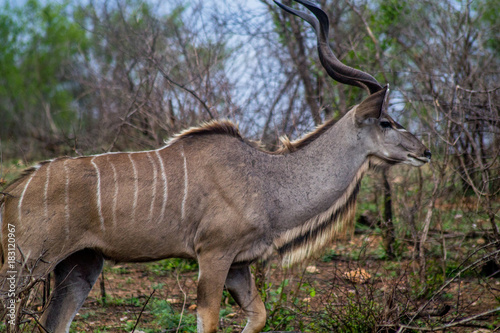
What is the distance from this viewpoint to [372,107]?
333 centimetres

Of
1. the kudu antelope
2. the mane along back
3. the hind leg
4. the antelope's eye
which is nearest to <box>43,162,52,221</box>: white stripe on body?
the kudu antelope

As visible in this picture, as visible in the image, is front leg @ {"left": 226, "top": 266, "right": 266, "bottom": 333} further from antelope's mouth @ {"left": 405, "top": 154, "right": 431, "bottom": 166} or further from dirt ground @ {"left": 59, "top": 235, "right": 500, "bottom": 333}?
antelope's mouth @ {"left": 405, "top": 154, "right": 431, "bottom": 166}

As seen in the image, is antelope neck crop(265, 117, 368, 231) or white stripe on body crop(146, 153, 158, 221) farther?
antelope neck crop(265, 117, 368, 231)

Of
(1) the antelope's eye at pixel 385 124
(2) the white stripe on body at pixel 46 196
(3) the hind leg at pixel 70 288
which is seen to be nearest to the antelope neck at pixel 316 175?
(1) the antelope's eye at pixel 385 124

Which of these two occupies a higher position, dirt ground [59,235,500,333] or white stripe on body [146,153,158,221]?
white stripe on body [146,153,158,221]

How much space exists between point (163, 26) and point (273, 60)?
150 cm

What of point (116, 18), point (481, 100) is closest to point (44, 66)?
point (116, 18)

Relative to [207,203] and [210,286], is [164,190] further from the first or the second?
[210,286]

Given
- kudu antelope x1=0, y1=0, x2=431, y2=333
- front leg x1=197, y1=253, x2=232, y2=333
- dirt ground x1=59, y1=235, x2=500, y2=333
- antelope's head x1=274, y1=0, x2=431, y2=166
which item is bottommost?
dirt ground x1=59, y1=235, x2=500, y2=333

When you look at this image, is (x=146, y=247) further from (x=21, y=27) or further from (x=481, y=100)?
(x=21, y=27)

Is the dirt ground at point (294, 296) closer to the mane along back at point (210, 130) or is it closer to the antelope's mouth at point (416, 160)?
the antelope's mouth at point (416, 160)

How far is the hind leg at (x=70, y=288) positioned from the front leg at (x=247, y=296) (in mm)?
801

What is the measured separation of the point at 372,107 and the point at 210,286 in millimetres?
1427

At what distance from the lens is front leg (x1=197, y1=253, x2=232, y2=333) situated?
9.83 feet
